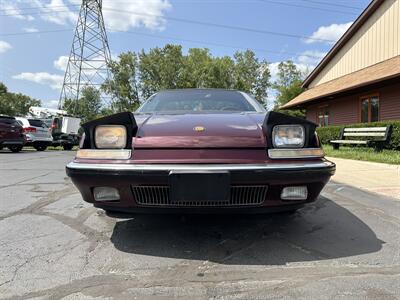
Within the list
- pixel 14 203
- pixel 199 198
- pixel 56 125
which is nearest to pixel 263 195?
pixel 199 198

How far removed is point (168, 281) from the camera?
2270mm

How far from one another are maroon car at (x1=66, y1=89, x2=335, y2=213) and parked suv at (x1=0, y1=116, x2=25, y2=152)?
42.5 ft

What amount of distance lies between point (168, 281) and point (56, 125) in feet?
63.8

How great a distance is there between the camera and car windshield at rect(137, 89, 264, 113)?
3.96 metres

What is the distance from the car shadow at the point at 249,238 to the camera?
8.86 feet

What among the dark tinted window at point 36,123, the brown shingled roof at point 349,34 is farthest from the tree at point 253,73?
Answer: the dark tinted window at point 36,123

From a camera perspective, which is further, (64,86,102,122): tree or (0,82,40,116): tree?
(0,82,40,116): tree

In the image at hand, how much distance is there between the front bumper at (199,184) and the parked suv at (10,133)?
42.7 ft

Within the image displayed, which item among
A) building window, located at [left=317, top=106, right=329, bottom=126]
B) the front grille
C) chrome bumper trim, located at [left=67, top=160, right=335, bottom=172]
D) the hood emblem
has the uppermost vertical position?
building window, located at [left=317, top=106, right=329, bottom=126]

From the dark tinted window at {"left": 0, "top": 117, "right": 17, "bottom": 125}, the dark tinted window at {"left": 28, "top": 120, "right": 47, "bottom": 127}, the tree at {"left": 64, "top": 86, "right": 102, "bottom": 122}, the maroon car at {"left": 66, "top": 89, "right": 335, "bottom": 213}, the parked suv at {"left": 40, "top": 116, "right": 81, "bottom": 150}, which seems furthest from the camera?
the tree at {"left": 64, "top": 86, "right": 102, "bottom": 122}

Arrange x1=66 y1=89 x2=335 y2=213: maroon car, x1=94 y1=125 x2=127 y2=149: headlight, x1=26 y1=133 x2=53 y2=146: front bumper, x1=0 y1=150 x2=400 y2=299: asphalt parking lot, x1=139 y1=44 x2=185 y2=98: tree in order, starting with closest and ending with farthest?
x1=0 y1=150 x2=400 y2=299: asphalt parking lot, x1=66 y1=89 x2=335 y2=213: maroon car, x1=94 y1=125 x2=127 y2=149: headlight, x1=26 y1=133 x2=53 y2=146: front bumper, x1=139 y1=44 x2=185 y2=98: tree

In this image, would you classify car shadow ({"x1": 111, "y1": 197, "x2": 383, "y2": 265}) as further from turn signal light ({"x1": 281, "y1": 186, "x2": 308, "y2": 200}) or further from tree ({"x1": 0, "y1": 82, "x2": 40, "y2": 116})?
tree ({"x1": 0, "y1": 82, "x2": 40, "y2": 116})

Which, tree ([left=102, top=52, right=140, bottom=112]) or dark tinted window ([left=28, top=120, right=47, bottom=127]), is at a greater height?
tree ([left=102, top=52, right=140, bottom=112])

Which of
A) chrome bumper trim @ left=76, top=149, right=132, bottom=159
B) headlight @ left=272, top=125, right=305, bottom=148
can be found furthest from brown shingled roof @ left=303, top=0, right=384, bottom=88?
chrome bumper trim @ left=76, top=149, right=132, bottom=159
